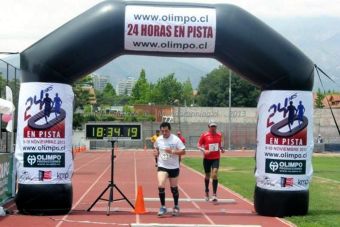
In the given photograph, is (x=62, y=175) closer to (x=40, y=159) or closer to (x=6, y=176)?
(x=40, y=159)

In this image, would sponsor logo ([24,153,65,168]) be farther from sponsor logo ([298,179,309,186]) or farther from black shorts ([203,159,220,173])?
sponsor logo ([298,179,309,186])

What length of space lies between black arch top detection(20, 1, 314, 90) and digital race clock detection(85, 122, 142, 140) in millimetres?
1365

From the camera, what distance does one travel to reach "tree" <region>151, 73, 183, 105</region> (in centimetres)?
11175

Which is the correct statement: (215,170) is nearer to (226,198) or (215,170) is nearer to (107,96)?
(226,198)

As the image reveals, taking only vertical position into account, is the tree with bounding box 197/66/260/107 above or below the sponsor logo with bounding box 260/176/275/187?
above

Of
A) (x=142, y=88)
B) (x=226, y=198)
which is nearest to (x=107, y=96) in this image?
(x=142, y=88)

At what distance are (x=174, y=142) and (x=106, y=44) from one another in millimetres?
2443

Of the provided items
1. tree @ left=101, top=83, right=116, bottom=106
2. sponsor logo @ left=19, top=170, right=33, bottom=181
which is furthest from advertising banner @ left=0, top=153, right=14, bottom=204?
tree @ left=101, top=83, right=116, bottom=106

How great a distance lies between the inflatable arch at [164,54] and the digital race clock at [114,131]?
861 mm

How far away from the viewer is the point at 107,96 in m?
146

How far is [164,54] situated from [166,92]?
100.0m

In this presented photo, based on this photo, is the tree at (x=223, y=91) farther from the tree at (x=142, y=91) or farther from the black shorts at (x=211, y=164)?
the black shorts at (x=211, y=164)

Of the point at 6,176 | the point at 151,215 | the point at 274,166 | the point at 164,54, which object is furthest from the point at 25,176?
the point at 274,166

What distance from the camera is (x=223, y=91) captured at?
11562 cm
